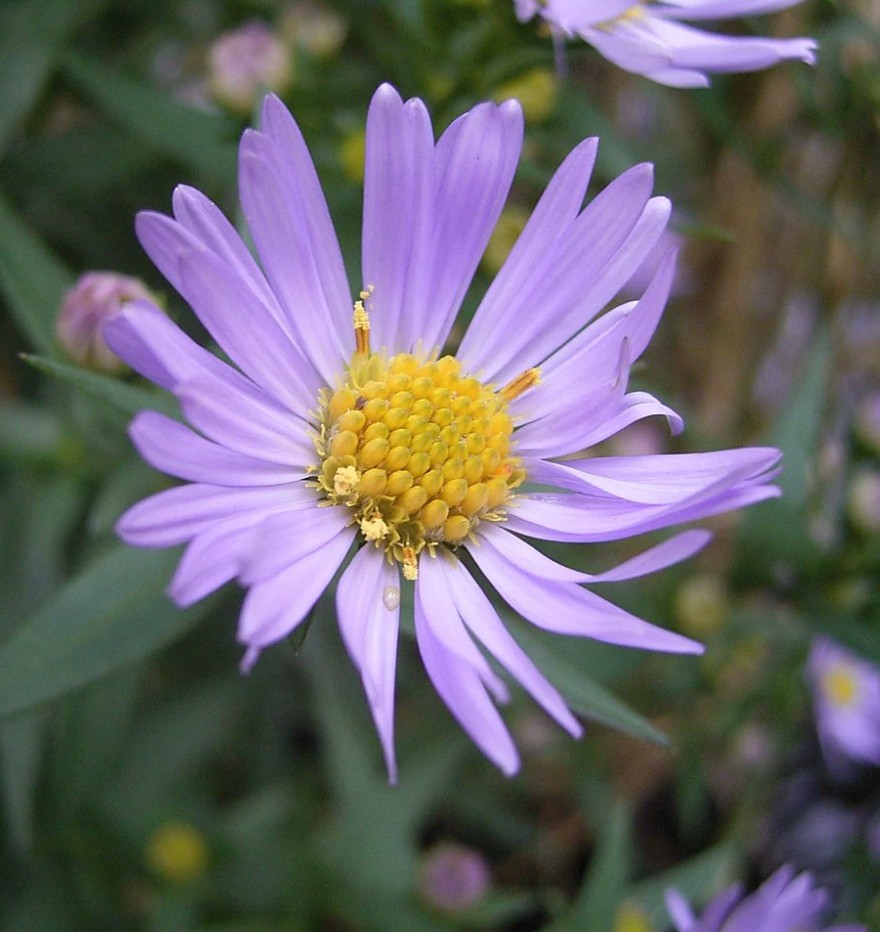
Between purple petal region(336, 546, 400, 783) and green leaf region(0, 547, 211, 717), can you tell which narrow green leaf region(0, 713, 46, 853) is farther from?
purple petal region(336, 546, 400, 783)

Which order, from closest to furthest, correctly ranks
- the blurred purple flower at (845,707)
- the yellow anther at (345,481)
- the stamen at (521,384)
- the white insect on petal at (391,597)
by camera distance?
the white insect on petal at (391,597)
the yellow anther at (345,481)
the stamen at (521,384)
the blurred purple flower at (845,707)

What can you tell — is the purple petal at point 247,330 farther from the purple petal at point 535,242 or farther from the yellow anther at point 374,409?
the purple petal at point 535,242

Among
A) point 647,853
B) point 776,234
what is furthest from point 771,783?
point 776,234

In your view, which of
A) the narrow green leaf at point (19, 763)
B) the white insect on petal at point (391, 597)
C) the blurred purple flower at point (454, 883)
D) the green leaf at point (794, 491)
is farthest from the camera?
the green leaf at point (794, 491)

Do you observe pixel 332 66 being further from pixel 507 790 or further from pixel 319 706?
pixel 507 790

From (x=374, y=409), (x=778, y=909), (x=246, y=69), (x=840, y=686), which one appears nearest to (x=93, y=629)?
(x=374, y=409)

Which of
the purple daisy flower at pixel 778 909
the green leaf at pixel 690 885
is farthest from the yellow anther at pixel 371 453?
the green leaf at pixel 690 885
